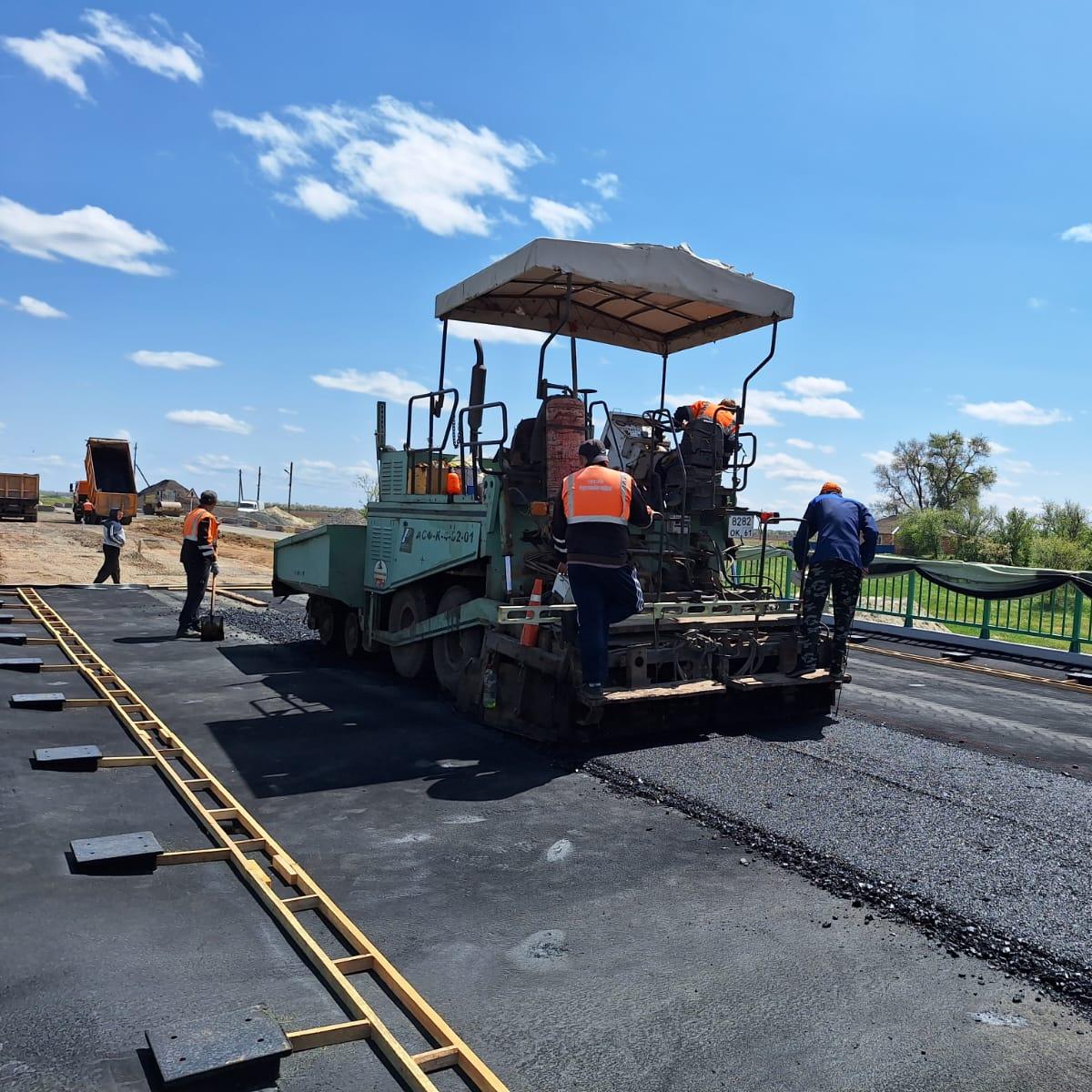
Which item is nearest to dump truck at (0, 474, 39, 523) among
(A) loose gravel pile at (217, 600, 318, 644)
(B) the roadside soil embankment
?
(B) the roadside soil embankment

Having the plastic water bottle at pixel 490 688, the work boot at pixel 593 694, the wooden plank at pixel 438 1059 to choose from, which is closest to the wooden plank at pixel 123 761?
the plastic water bottle at pixel 490 688

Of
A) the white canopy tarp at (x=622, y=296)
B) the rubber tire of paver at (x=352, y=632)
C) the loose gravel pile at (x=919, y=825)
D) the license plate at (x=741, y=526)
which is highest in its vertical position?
the white canopy tarp at (x=622, y=296)

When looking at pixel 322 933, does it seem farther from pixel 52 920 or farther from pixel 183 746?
pixel 183 746

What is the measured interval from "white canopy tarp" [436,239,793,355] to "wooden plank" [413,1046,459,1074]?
492 centimetres

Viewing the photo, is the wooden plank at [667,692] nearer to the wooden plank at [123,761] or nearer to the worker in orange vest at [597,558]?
the worker in orange vest at [597,558]

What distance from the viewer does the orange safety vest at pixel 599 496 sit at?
19.4ft

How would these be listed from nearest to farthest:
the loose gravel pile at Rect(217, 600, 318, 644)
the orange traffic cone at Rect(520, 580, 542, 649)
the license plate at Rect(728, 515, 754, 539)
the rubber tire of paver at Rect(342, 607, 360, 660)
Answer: the orange traffic cone at Rect(520, 580, 542, 649)
the license plate at Rect(728, 515, 754, 539)
the rubber tire of paver at Rect(342, 607, 360, 660)
the loose gravel pile at Rect(217, 600, 318, 644)

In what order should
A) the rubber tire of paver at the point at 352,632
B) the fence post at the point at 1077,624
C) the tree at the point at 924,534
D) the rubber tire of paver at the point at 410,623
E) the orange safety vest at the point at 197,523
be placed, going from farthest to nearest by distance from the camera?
the tree at the point at 924,534
the orange safety vest at the point at 197,523
the fence post at the point at 1077,624
the rubber tire of paver at the point at 352,632
the rubber tire of paver at the point at 410,623

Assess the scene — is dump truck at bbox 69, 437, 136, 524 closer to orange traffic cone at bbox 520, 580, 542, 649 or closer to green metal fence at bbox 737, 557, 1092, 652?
green metal fence at bbox 737, 557, 1092, 652

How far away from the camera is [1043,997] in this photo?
315 centimetres

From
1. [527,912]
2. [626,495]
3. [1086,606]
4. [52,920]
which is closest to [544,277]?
[626,495]

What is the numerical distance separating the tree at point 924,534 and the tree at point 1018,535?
85.6 inches

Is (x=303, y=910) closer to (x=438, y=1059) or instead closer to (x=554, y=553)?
(x=438, y=1059)

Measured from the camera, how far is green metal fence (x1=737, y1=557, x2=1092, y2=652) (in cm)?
1124
